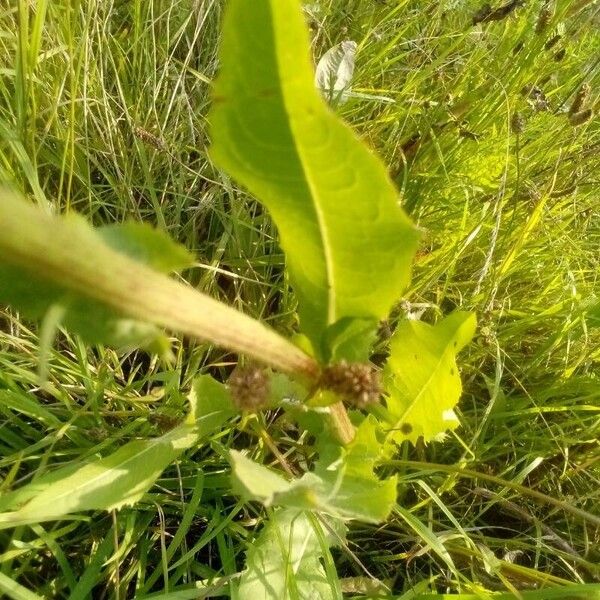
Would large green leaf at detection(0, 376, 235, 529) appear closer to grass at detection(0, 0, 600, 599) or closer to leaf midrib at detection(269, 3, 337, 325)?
grass at detection(0, 0, 600, 599)

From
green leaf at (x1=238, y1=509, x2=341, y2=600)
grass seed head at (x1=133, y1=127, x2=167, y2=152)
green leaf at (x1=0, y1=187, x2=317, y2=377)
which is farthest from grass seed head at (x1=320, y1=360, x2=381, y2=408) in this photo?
grass seed head at (x1=133, y1=127, x2=167, y2=152)

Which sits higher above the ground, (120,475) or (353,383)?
(353,383)

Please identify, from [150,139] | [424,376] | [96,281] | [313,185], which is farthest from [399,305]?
[96,281]

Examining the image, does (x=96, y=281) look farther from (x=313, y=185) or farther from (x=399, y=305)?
(x=399, y=305)

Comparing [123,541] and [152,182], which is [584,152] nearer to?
[152,182]

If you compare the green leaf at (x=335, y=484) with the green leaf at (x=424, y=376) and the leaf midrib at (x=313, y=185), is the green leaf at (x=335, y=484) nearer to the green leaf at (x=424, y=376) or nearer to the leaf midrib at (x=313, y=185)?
the green leaf at (x=424, y=376)

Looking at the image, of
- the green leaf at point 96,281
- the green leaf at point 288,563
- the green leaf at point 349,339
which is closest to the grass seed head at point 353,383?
the green leaf at point 349,339

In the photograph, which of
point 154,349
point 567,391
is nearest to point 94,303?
point 154,349
